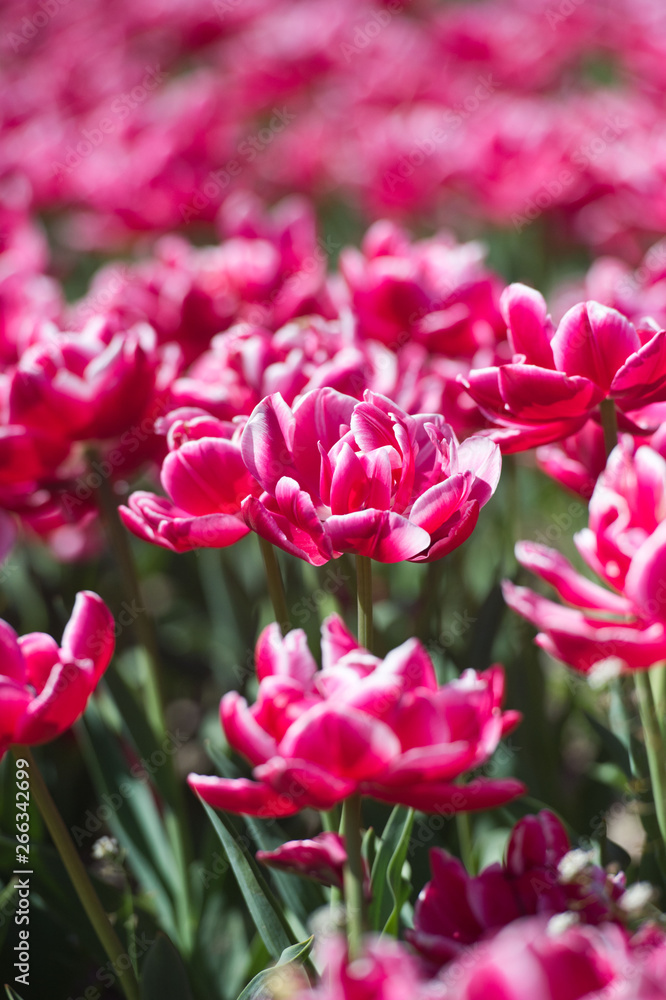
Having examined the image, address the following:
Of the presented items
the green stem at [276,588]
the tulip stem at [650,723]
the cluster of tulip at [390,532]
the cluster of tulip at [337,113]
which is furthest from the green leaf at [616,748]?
the cluster of tulip at [337,113]

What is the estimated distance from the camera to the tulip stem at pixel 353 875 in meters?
0.60

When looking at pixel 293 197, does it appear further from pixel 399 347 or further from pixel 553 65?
pixel 399 347

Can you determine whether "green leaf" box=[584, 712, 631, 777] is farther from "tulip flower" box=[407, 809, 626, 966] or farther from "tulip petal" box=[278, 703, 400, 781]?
"tulip petal" box=[278, 703, 400, 781]

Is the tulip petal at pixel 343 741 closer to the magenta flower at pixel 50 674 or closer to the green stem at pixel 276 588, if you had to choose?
the magenta flower at pixel 50 674

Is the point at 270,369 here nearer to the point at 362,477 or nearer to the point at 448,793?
the point at 362,477

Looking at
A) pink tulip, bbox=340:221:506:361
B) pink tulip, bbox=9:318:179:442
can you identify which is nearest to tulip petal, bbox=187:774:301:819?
pink tulip, bbox=9:318:179:442

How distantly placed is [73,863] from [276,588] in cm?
29

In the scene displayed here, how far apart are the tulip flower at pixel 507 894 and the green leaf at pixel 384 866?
6 centimetres

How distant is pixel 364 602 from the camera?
28.6 inches

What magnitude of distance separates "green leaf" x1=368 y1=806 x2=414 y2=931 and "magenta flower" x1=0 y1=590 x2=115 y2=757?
0.27m

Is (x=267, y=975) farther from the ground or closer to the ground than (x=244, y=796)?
closer to the ground

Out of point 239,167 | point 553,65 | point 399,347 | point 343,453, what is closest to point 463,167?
point 239,167

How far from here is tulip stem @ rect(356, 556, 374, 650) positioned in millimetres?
724

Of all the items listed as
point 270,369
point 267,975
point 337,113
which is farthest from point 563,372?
point 337,113
